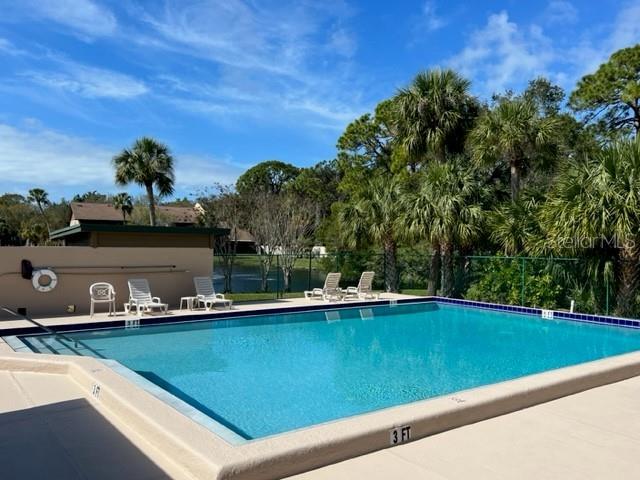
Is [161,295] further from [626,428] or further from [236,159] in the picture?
[236,159]

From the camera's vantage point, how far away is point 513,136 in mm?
15984

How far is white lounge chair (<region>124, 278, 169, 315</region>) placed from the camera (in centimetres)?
1176

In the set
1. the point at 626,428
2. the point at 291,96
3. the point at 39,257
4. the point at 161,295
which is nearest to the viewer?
the point at 626,428

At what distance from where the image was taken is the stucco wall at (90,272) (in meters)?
11.2

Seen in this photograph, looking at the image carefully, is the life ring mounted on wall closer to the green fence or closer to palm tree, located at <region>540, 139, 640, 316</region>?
the green fence

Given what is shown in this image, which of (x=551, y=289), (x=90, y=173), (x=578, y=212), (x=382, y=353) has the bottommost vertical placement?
(x=382, y=353)

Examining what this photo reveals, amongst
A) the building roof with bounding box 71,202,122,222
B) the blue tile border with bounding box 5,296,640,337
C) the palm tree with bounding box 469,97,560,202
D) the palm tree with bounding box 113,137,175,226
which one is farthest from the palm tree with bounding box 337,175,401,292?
the building roof with bounding box 71,202,122,222

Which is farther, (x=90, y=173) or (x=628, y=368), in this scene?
(x=90, y=173)

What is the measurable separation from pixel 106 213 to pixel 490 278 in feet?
117

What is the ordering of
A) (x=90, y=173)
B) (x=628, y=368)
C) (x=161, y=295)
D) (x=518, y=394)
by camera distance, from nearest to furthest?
1. (x=518, y=394)
2. (x=628, y=368)
3. (x=161, y=295)
4. (x=90, y=173)

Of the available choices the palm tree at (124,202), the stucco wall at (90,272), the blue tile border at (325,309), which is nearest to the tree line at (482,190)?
the blue tile border at (325,309)

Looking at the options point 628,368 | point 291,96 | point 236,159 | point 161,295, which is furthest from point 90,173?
point 628,368

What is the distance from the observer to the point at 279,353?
9180mm

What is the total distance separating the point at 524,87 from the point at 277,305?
22.8m
